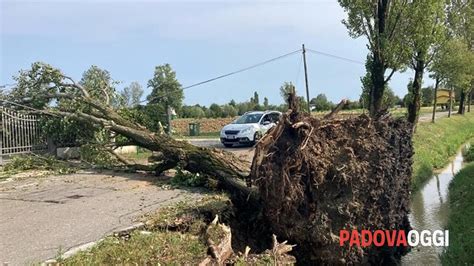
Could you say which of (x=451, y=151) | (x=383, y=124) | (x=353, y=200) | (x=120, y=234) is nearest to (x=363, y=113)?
(x=383, y=124)

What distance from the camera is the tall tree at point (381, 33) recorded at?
690 inches

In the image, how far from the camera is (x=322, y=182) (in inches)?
280

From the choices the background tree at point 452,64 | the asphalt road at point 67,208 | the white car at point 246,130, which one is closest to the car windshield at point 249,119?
the white car at point 246,130

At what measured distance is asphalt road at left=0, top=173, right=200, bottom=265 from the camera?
6367 millimetres

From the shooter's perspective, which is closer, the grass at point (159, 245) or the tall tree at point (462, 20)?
the grass at point (159, 245)

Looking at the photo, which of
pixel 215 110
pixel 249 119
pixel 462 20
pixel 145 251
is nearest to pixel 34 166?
pixel 145 251

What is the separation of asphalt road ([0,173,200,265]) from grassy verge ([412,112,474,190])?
9513mm

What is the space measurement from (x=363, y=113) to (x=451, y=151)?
18.4 metres

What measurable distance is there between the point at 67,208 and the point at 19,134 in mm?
8180

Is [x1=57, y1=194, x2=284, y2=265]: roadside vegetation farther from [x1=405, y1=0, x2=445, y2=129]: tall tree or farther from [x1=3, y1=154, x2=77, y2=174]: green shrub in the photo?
[x1=405, y1=0, x2=445, y2=129]: tall tree

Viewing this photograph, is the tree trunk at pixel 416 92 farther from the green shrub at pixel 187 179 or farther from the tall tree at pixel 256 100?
the tall tree at pixel 256 100

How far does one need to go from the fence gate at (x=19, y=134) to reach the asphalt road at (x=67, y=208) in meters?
3.57

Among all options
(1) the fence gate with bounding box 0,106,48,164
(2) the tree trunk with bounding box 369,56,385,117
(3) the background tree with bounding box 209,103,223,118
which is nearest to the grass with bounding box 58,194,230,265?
(1) the fence gate with bounding box 0,106,48,164

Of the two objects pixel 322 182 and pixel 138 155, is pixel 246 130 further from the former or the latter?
pixel 322 182
